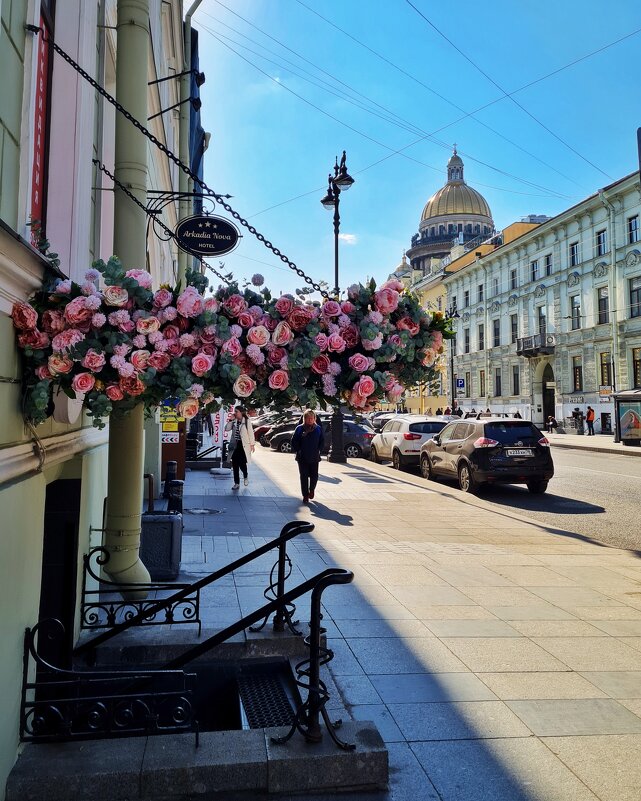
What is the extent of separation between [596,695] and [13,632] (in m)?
3.35

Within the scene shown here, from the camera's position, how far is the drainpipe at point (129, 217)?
462cm

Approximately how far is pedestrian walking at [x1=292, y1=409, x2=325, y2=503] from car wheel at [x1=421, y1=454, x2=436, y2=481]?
5.18 meters

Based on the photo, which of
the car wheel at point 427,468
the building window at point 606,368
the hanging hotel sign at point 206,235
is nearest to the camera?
the hanging hotel sign at point 206,235

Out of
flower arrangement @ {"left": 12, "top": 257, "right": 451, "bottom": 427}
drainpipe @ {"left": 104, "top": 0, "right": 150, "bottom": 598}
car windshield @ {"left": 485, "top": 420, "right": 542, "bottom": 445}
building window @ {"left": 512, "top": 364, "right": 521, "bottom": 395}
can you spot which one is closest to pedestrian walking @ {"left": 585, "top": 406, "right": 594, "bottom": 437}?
building window @ {"left": 512, "top": 364, "right": 521, "bottom": 395}

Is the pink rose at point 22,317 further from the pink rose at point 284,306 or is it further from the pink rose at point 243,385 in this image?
the pink rose at point 284,306

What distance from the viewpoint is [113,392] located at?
2908mm

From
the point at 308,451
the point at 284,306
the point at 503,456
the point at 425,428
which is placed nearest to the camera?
the point at 284,306

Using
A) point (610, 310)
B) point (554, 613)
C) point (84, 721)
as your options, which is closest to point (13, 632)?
point (84, 721)

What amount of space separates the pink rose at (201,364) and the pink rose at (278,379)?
323 millimetres

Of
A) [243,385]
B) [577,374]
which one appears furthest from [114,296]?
[577,374]

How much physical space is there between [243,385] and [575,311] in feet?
152

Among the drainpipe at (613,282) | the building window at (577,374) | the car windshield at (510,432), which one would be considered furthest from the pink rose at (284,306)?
the building window at (577,374)

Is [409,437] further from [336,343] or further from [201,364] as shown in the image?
[201,364]

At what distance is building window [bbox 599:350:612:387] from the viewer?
40.9m
